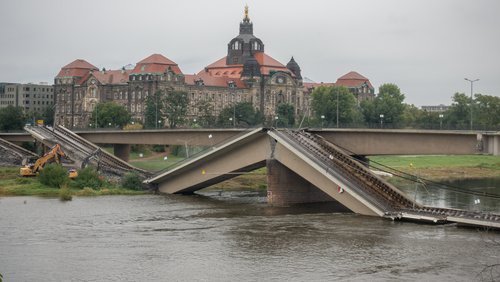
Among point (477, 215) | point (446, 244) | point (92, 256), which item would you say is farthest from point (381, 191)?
point (92, 256)

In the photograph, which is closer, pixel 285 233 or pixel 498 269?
pixel 498 269

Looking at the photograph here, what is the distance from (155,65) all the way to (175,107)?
15.5 metres

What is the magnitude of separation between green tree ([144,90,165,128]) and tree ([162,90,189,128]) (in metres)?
1.29

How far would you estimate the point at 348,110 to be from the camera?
586 ft

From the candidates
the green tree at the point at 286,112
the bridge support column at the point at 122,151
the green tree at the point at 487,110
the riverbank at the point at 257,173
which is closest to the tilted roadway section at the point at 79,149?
the riverbank at the point at 257,173

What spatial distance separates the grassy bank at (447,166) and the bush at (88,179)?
42191 millimetres

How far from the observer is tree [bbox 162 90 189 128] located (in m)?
181

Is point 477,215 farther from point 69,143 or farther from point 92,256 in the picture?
point 69,143

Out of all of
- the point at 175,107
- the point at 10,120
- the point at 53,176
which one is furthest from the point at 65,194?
the point at 175,107

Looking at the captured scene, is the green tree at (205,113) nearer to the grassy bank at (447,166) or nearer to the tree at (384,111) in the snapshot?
the tree at (384,111)

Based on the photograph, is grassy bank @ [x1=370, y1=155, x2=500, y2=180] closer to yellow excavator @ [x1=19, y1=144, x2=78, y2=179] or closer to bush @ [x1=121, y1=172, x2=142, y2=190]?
bush @ [x1=121, y1=172, x2=142, y2=190]

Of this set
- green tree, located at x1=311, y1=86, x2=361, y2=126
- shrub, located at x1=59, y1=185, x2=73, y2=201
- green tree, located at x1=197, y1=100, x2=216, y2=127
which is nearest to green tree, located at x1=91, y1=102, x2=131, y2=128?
green tree, located at x1=197, y1=100, x2=216, y2=127

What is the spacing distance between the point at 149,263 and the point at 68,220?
62.8 feet

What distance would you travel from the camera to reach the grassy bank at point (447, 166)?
122 metres
